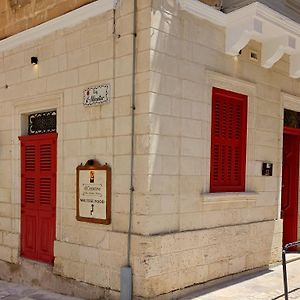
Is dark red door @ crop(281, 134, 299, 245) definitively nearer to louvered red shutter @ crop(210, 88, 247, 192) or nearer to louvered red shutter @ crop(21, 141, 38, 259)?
louvered red shutter @ crop(210, 88, 247, 192)

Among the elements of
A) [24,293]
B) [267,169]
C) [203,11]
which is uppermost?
[203,11]

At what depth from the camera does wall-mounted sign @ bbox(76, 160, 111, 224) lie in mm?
5596

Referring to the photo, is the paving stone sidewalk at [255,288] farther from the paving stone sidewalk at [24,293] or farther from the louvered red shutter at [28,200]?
the louvered red shutter at [28,200]

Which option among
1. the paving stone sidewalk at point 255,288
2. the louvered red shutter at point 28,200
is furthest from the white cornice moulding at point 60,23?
the paving stone sidewalk at point 255,288

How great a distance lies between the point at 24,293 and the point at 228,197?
340 cm

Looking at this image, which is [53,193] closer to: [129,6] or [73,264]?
[73,264]

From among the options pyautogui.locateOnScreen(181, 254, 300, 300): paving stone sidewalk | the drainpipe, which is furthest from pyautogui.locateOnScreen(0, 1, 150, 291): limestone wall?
pyautogui.locateOnScreen(181, 254, 300, 300): paving stone sidewalk

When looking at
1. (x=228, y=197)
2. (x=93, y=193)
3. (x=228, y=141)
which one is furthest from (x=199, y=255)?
(x=228, y=141)

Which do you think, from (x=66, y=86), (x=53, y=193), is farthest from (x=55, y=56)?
(x=53, y=193)

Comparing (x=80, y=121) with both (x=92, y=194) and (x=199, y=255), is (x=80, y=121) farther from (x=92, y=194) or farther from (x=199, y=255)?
(x=199, y=255)

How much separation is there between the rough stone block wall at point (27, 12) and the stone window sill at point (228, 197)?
3.26 m

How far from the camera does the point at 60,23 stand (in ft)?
20.9

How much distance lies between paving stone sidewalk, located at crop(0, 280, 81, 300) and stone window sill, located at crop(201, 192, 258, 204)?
2.37m

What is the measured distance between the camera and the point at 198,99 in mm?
5883
